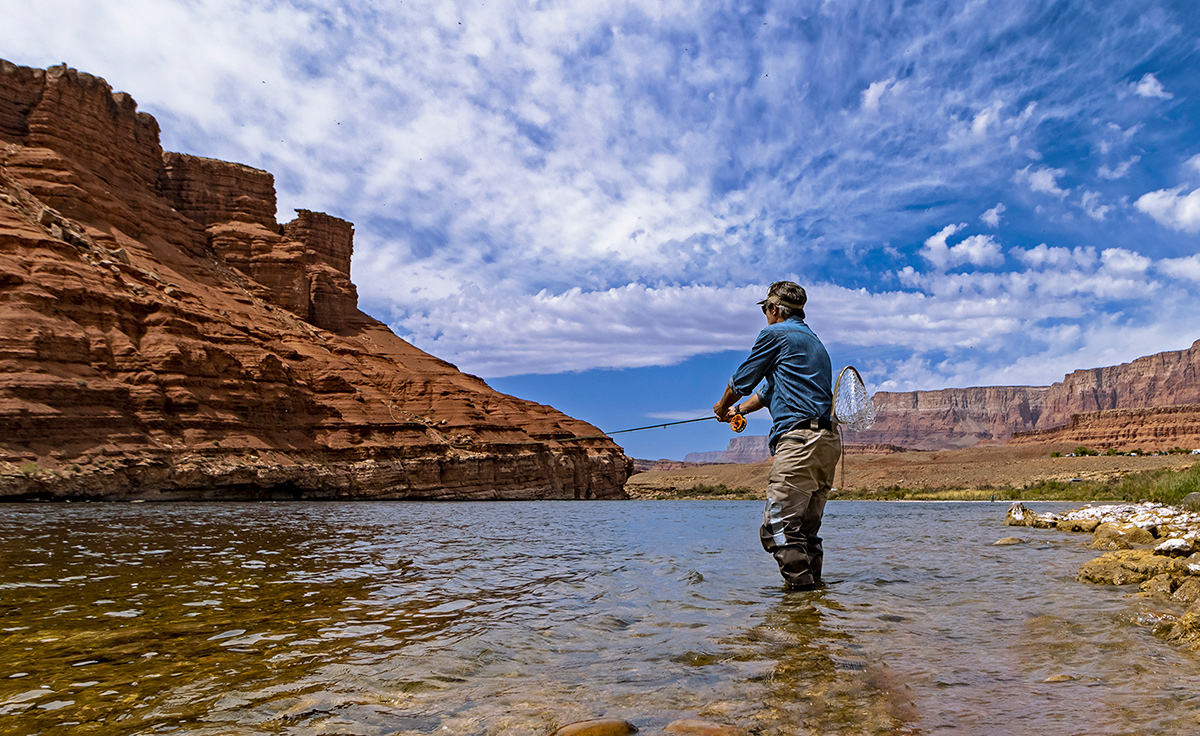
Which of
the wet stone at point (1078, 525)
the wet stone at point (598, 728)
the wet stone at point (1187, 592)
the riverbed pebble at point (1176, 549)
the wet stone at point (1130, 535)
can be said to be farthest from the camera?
the wet stone at point (1078, 525)

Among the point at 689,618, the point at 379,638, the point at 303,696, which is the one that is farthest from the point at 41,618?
the point at 689,618

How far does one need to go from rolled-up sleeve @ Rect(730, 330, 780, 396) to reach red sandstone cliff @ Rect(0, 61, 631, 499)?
1313 inches

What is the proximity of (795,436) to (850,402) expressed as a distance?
2.95 feet

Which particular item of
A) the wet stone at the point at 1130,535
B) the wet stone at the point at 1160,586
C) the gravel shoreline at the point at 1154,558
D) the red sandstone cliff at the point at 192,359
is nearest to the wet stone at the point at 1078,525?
the gravel shoreline at the point at 1154,558

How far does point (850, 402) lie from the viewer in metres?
6.35

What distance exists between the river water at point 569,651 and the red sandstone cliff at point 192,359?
1189 inches

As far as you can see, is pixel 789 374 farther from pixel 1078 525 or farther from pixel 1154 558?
pixel 1078 525

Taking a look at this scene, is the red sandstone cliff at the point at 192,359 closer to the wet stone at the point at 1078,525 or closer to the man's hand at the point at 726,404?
the man's hand at the point at 726,404

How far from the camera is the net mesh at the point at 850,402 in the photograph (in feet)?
20.6

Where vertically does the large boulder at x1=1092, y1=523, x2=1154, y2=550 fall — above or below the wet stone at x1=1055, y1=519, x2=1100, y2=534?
above

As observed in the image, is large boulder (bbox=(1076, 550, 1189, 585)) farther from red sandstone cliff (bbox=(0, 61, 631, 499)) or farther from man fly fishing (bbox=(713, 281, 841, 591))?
red sandstone cliff (bbox=(0, 61, 631, 499))

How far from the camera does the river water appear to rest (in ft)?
9.30

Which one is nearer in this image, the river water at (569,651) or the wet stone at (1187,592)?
the river water at (569,651)

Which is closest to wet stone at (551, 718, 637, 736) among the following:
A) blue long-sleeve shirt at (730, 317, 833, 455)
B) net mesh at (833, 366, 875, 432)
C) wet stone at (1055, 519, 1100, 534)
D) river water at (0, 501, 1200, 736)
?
river water at (0, 501, 1200, 736)
